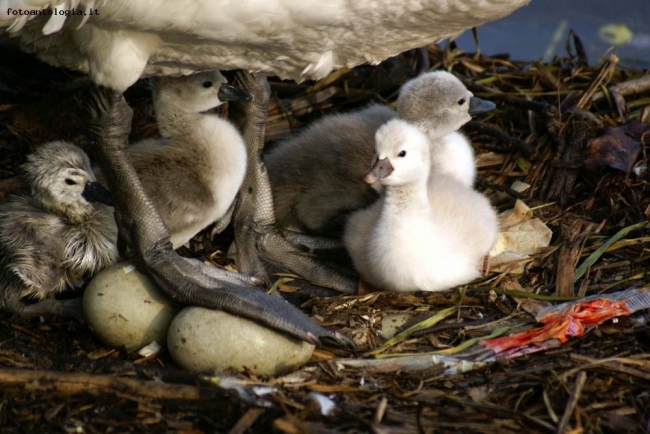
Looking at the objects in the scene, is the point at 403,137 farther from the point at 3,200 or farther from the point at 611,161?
the point at 3,200

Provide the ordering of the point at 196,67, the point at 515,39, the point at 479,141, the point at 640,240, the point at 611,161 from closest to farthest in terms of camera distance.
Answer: the point at 196,67
the point at 640,240
the point at 611,161
the point at 479,141
the point at 515,39

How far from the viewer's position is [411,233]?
3570 millimetres

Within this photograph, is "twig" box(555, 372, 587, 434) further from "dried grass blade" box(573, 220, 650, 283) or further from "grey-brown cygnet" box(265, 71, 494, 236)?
"grey-brown cygnet" box(265, 71, 494, 236)

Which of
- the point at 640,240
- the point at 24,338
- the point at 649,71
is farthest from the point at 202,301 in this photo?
the point at 649,71

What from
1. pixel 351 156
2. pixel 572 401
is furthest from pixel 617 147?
pixel 572 401

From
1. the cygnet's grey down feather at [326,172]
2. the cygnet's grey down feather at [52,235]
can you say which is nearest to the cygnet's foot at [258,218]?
the cygnet's grey down feather at [326,172]

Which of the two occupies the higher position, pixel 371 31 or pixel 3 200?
pixel 371 31

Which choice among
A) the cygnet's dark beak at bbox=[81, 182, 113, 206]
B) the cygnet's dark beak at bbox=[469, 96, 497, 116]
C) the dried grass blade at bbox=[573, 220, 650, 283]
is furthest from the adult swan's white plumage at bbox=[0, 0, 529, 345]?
the dried grass blade at bbox=[573, 220, 650, 283]

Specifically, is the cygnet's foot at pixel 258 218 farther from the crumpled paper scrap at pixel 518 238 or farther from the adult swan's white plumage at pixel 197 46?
the crumpled paper scrap at pixel 518 238

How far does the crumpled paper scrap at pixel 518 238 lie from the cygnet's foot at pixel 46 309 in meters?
1.61

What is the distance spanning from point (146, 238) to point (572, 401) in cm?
156

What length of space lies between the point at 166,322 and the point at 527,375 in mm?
1221

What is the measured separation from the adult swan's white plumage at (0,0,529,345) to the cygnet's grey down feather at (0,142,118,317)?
0.13m

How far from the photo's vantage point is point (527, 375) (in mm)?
2891
